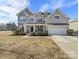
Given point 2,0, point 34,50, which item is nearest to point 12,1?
point 2,0

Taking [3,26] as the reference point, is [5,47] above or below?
below

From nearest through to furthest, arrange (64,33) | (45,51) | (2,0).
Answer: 1. (2,0)
2. (45,51)
3. (64,33)

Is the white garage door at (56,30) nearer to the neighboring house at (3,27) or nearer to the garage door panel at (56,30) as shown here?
the garage door panel at (56,30)

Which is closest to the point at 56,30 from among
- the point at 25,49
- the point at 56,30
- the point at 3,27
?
the point at 56,30

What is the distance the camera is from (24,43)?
3.95 m

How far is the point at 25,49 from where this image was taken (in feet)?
12.3

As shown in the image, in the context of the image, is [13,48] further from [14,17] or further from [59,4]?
[59,4]

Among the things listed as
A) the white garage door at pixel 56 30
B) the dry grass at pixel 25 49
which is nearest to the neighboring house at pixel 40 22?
the white garage door at pixel 56 30

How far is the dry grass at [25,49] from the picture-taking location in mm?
3500

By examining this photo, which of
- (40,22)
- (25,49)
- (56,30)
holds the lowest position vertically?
(25,49)

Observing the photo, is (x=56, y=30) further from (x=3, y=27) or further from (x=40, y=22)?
(x=3, y=27)

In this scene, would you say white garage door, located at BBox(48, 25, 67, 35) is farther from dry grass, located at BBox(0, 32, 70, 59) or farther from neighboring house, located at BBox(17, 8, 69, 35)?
dry grass, located at BBox(0, 32, 70, 59)

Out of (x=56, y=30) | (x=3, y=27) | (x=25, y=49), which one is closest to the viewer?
(x=3, y=27)

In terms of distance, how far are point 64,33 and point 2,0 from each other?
1.60 m
